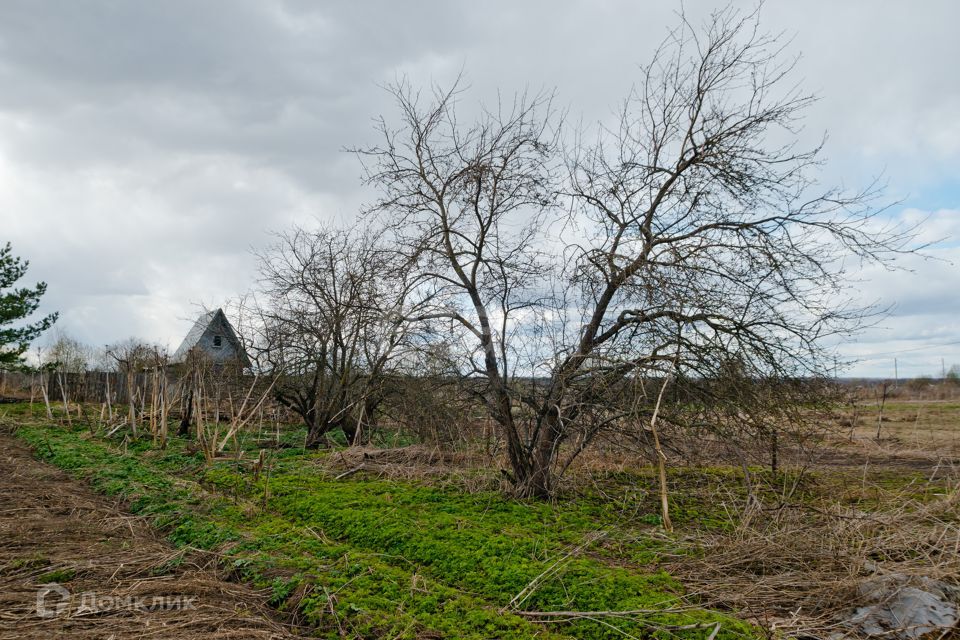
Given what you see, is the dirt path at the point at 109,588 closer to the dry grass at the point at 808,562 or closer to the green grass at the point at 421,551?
the green grass at the point at 421,551

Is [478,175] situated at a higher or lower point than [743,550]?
higher

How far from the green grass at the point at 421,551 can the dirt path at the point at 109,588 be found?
1.01ft

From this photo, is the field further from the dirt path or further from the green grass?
the dirt path

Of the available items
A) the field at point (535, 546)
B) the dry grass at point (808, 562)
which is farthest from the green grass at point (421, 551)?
the dry grass at point (808, 562)

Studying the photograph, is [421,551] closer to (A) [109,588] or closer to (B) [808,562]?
(A) [109,588]

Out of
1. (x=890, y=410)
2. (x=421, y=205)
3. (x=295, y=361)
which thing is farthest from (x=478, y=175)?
(x=890, y=410)

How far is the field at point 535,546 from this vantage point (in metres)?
4.02

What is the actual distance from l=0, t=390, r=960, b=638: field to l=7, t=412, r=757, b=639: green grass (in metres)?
0.02

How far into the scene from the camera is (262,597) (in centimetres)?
451

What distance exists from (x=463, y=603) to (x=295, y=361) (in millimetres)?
10081

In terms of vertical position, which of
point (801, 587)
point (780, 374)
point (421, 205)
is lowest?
point (801, 587)

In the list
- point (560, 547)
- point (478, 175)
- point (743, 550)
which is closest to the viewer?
point (743, 550)

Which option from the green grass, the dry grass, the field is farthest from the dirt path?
the dry grass

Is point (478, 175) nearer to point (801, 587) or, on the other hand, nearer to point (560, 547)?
point (560, 547)
